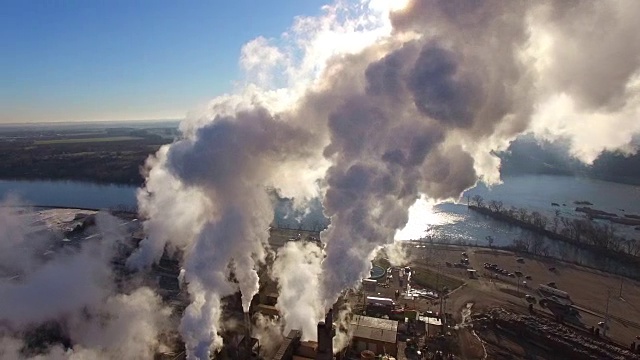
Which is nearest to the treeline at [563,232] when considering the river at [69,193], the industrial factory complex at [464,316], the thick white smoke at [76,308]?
the industrial factory complex at [464,316]

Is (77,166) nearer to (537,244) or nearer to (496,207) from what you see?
(496,207)

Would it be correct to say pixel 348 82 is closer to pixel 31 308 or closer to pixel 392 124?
pixel 392 124

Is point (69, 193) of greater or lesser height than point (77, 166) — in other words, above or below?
below

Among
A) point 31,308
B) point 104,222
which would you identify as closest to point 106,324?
point 31,308

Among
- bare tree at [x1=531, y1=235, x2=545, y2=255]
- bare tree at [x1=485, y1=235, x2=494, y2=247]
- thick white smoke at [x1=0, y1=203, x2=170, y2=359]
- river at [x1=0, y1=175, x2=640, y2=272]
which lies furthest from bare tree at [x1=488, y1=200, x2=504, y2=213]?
thick white smoke at [x1=0, y1=203, x2=170, y2=359]

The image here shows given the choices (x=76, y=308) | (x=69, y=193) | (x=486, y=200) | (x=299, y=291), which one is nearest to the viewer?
(x=76, y=308)

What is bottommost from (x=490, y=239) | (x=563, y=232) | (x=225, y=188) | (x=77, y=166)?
(x=490, y=239)

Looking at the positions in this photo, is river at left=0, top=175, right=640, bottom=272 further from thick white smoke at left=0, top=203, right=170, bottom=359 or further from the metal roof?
thick white smoke at left=0, top=203, right=170, bottom=359

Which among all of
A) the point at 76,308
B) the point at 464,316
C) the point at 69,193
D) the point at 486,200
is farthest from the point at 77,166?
the point at 464,316
